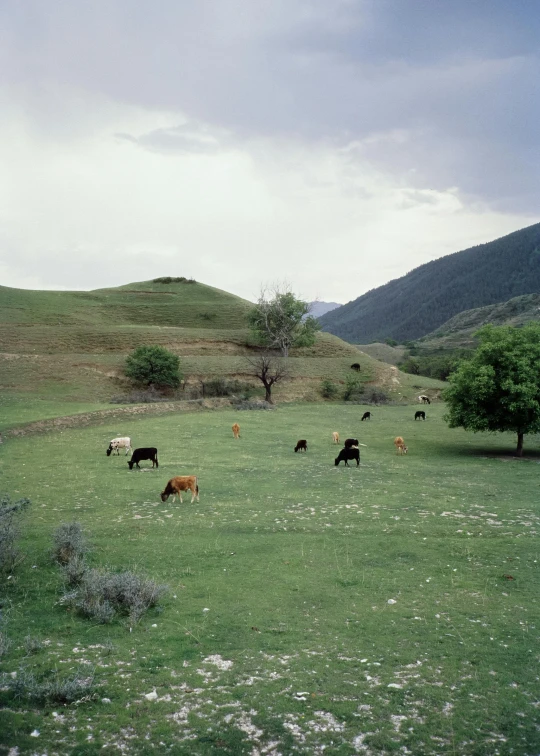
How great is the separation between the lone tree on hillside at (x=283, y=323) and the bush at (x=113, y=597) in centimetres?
8427

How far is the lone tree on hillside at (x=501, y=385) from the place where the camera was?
107ft

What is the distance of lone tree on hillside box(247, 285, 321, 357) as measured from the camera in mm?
95488

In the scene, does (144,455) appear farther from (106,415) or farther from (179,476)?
(106,415)

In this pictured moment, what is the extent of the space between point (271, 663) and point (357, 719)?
188cm

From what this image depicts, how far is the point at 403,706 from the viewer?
7.47 meters

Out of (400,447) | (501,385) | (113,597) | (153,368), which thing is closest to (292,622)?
(113,597)

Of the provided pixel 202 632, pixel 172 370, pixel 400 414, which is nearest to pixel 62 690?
pixel 202 632

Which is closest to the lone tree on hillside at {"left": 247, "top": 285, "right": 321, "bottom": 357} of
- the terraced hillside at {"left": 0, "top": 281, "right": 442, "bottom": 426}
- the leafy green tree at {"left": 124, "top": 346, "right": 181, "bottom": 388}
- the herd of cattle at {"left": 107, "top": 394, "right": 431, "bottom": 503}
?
the terraced hillside at {"left": 0, "top": 281, "right": 442, "bottom": 426}

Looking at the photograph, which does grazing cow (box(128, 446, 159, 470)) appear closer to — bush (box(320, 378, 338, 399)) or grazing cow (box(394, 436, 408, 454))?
grazing cow (box(394, 436, 408, 454))

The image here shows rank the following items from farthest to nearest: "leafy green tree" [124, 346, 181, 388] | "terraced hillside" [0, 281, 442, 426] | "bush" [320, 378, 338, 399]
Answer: "bush" [320, 378, 338, 399], "leafy green tree" [124, 346, 181, 388], "terraced hillside" [0, 281, 442, 426]

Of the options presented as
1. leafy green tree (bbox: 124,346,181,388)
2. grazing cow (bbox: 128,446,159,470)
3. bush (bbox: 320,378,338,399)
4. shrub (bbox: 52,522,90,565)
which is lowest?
shrub (bbox: 52,522,90,565)

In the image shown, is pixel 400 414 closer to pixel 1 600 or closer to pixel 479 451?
pixel 479 451

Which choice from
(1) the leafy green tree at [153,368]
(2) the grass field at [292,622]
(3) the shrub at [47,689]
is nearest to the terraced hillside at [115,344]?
(1) the leafy green tree at [153,368]

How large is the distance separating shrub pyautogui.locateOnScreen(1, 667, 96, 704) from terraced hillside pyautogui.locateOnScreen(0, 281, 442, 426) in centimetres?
3813
